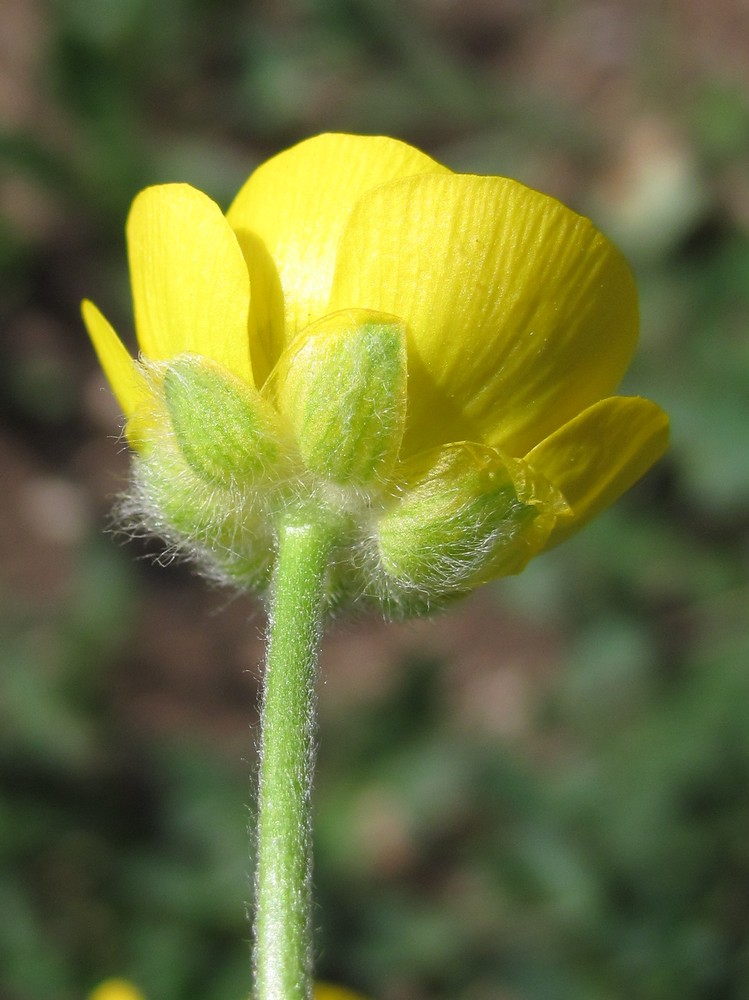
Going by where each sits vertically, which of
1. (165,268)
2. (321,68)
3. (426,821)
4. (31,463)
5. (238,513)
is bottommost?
(238,513)

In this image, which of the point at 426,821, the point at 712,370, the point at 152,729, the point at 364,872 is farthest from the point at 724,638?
the point at 152,729

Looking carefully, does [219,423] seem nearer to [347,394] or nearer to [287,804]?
[347,394]

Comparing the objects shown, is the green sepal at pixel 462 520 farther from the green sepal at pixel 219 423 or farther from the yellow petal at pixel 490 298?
the green sepal at pixel 219 423

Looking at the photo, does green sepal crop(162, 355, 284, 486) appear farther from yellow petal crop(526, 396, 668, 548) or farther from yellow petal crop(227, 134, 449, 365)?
yellow petal crop(526, 396, 668, 548)

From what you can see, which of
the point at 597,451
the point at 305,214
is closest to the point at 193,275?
the point at 305,214

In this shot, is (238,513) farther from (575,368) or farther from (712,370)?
(712,370)

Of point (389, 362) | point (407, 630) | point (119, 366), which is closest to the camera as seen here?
point (389, 362)

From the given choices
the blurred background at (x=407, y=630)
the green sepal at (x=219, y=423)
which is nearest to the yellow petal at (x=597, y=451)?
the green sepal at (x=219, y=423)
